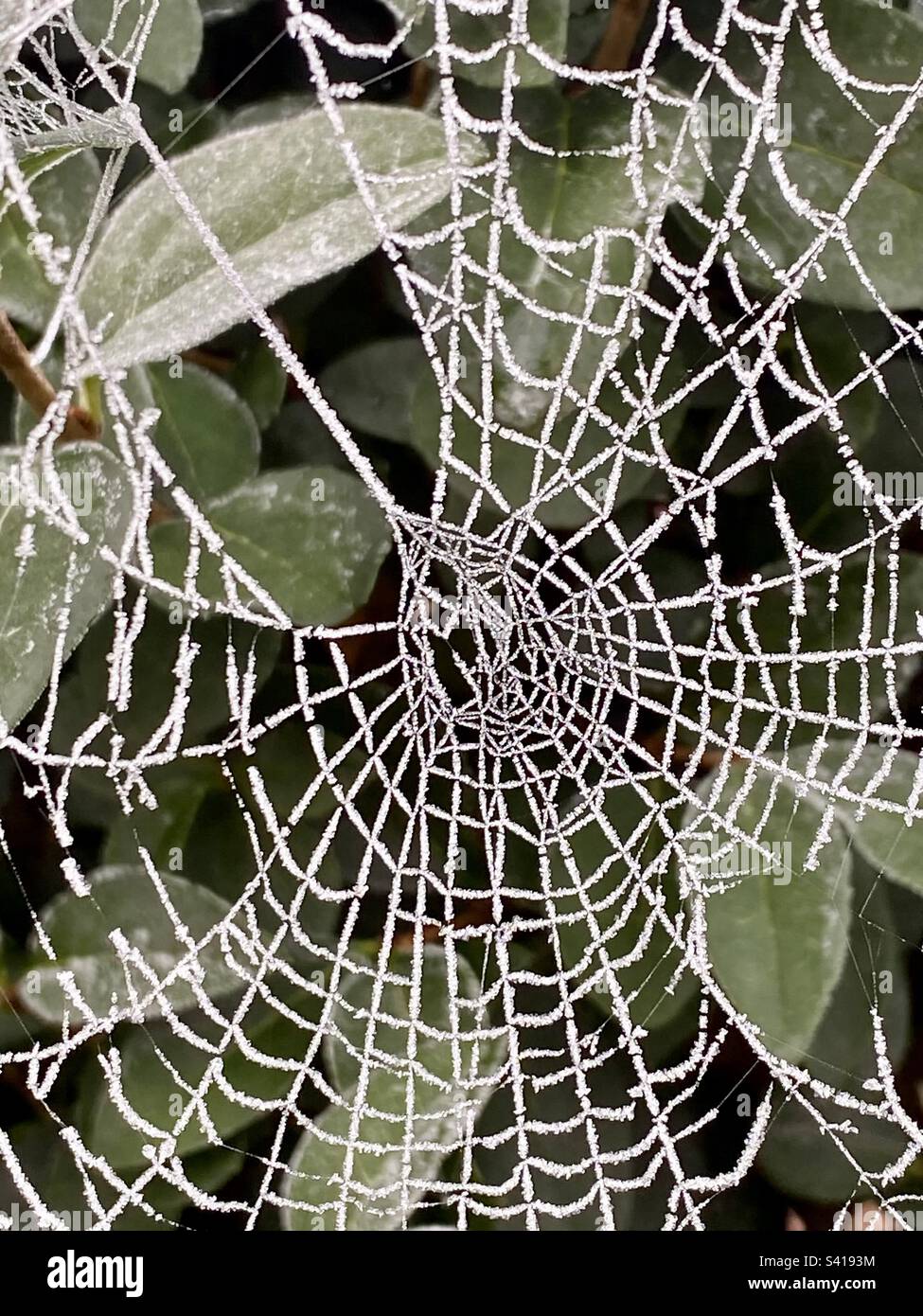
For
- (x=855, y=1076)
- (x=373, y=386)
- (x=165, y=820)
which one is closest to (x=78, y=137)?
(x=373, y=386)

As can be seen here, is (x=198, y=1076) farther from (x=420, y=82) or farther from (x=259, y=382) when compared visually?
(x=420, y=82)

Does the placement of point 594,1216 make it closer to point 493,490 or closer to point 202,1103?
point 202,1103

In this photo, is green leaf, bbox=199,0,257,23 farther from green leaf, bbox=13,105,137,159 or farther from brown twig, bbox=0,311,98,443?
brown twig, bbox=0,311,98,443

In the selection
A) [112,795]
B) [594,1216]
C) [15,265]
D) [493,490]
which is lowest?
[594,1216]

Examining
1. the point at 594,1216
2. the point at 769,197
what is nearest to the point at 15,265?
the point at 769,197

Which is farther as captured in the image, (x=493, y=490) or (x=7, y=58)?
(x=493, y=490)

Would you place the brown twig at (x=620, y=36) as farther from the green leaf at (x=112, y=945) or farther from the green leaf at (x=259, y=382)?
the green leaf at (x=112, y=945)
